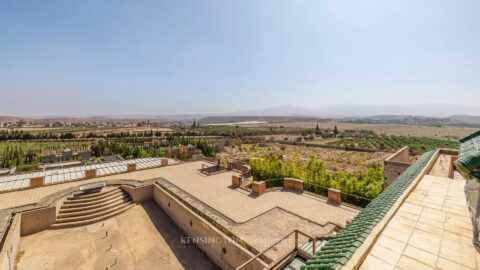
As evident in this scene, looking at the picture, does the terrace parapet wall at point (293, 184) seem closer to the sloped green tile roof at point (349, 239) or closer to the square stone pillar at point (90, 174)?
the sloped green tile roof at point (349, 239)

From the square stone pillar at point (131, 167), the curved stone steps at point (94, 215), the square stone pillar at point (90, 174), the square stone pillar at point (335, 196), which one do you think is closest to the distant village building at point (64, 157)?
the square stone pillar at point (90, 174)

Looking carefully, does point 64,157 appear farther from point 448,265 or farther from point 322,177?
point 448,265

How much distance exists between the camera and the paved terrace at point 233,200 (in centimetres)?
1008

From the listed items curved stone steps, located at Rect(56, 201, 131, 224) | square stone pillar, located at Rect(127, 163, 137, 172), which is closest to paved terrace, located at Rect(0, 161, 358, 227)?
square stone pillar, located at Rect(127, 163, 137, 172)

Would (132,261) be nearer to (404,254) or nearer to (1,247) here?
(1,247)

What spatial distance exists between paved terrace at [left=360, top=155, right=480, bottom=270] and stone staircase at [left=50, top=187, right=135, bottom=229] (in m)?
13.1

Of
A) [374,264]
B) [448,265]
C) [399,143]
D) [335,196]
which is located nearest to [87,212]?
[335,196]

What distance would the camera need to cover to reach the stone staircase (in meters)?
11.4

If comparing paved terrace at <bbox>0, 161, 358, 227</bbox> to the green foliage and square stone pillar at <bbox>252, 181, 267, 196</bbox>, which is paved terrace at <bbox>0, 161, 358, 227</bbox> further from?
the green foliage

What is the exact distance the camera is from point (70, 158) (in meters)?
30.9

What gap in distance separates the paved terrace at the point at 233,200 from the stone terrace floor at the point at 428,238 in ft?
17.1

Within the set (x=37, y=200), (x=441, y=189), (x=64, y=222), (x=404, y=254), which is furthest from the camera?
(x=37, y=200)

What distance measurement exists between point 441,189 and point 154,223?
1187cm

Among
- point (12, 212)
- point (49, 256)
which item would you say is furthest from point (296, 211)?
point (12, 212)
